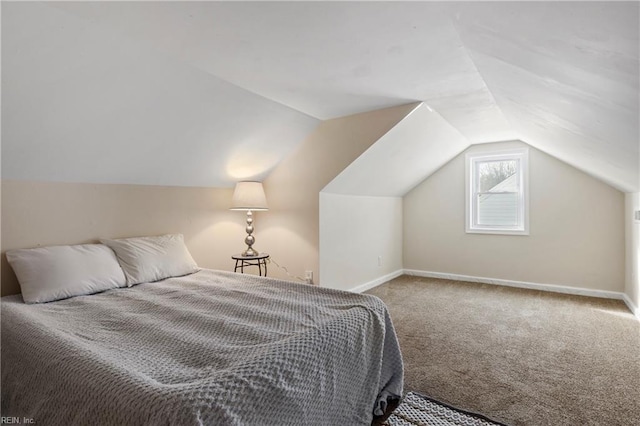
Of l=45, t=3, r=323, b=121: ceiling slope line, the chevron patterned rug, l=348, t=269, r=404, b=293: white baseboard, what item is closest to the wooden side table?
l=348, t=269, r=404, b=293: white baseboard

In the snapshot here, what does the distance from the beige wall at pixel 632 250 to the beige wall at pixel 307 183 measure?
2628 mm

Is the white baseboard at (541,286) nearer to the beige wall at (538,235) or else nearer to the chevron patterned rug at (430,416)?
the beige wall at (538,235)

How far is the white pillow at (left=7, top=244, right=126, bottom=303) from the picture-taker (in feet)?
6.99

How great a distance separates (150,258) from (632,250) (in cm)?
474

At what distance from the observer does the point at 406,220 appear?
18.1 feet

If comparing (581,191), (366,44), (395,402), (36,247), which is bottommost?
(395,402)

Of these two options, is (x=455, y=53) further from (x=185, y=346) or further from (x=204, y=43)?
(x=185, y=346)

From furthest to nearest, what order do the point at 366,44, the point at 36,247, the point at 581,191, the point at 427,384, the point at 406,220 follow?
the point at 406,220 < the point at 581,191 < the point at 36,247 < the point at 427,384 < the point at 366,44

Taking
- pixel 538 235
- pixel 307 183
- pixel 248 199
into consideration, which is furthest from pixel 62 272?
pixel 538 235

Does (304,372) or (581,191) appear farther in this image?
(581,191)

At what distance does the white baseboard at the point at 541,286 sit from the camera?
394 centimetres

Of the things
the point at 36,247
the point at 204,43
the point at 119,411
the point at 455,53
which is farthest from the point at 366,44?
the point at 36,247

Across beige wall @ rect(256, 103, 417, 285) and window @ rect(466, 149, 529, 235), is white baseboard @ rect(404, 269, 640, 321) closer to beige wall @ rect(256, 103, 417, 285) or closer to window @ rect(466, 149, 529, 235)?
window @ rect(466, 149, 529, 235)

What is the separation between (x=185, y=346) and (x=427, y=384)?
5.05 ft
